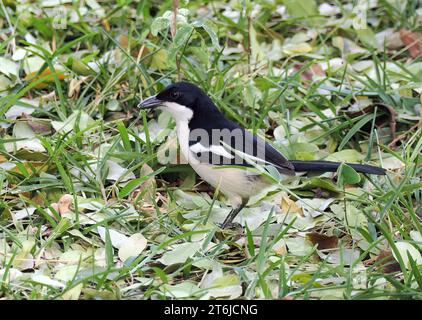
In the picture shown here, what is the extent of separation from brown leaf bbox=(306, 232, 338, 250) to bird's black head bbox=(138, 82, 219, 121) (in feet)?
3.10

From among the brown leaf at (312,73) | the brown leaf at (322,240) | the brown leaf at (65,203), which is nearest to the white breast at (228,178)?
the brown leaf at (322,240)

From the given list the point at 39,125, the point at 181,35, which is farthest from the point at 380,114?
the point at 39,125

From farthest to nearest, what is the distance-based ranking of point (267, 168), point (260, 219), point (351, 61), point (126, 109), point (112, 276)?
point (351, 61)
point (126, 109)
point (260, 219)
point (267, 168)
point (112, 276)

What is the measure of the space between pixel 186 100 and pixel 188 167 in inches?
17.8

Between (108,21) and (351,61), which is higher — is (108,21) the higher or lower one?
the higher one

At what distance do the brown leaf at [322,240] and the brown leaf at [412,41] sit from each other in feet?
7.78

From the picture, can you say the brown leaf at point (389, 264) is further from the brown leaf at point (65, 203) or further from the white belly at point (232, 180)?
the brown leaf at point (65, 203)

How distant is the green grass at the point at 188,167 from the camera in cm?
408

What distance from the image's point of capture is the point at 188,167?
17.1 ft

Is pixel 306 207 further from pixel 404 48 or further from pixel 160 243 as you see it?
pixel 404 48

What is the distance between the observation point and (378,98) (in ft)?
18.8

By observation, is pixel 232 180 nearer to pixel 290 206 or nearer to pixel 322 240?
pixel 290 206

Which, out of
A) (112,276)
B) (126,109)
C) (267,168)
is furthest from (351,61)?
(112,276)
